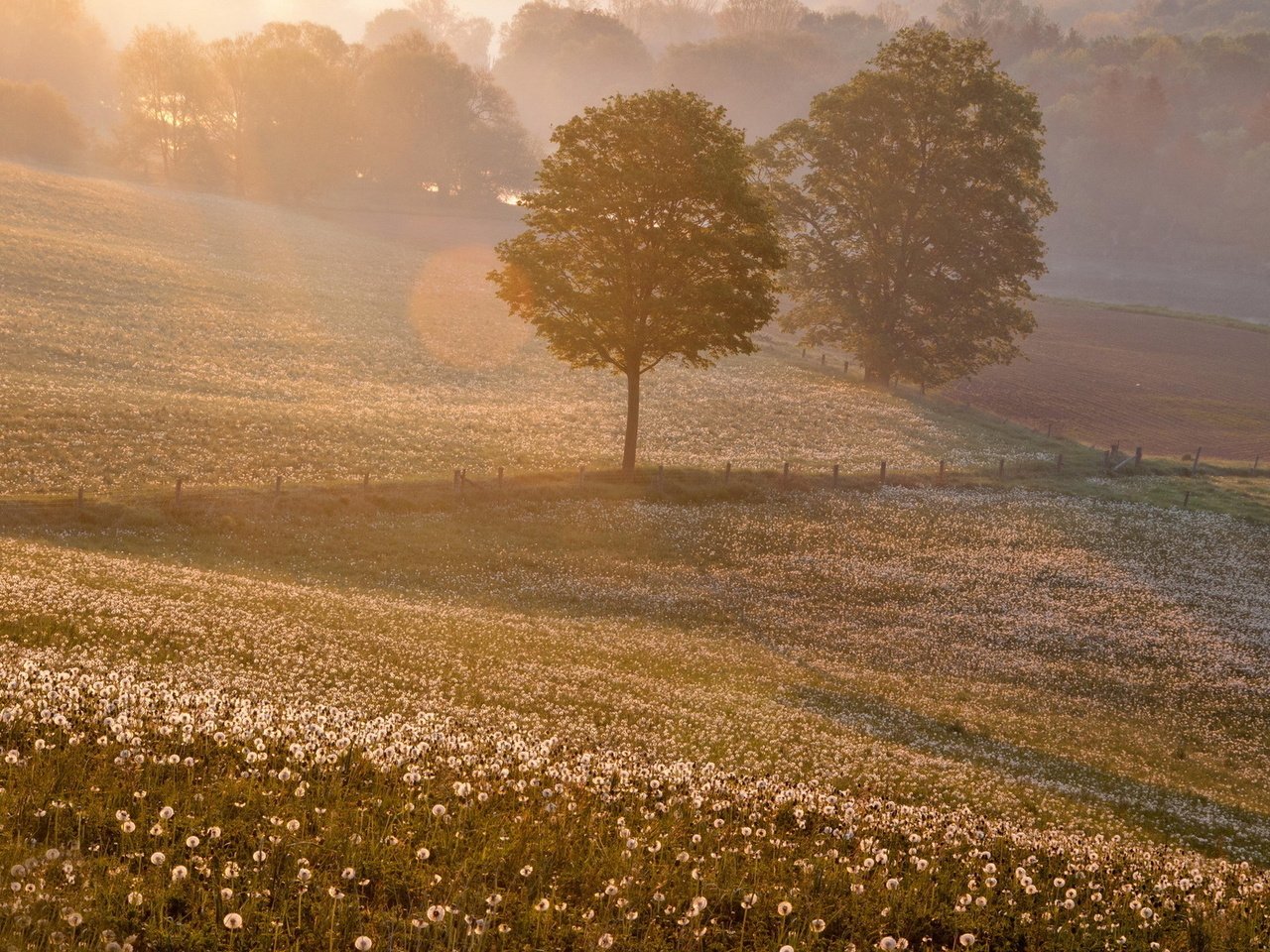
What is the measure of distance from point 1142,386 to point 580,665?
80.3m

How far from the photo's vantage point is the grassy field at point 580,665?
10016mm

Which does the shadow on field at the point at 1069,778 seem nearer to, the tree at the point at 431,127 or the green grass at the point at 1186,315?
the green grass at the point at 1186,315

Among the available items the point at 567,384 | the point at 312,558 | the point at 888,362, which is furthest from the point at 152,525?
the point at 888,362

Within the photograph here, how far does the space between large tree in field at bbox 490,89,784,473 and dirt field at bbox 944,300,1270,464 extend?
132 feet

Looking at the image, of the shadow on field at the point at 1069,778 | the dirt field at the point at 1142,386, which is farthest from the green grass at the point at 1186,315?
the shadow on field at the point at 1069,778

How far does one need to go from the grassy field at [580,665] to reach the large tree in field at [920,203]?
672cm

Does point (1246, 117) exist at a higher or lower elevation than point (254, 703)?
higher

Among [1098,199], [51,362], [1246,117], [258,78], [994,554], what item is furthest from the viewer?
[1246,117]

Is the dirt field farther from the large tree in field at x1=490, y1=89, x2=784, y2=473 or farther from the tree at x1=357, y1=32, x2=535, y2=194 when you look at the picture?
the tree at x1=357, y1=32, x2=535, y2=194

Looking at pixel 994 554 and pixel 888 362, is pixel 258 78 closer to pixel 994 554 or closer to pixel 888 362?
pixel 888 362

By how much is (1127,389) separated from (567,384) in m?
49.4

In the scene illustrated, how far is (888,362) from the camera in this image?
7475cm

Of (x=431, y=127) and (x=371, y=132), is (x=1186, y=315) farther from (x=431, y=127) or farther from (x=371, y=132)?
(x=371, y=132)

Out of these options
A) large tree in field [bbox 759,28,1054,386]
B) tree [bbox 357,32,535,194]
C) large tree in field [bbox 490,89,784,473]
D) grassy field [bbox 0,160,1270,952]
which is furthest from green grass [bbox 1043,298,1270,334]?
large tree in field [bbox 490,89,784,473]
